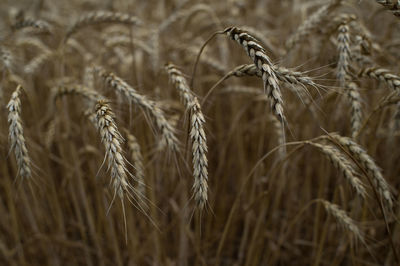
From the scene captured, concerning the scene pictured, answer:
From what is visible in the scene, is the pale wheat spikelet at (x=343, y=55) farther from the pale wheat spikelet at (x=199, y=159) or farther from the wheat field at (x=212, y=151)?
the pale wheat spikelet at (x=199, y=159)

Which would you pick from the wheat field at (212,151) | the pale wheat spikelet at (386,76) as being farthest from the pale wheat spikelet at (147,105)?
the pale wheat spikelet at (386,76)

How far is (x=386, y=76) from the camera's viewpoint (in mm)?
1305

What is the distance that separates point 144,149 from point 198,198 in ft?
3.02

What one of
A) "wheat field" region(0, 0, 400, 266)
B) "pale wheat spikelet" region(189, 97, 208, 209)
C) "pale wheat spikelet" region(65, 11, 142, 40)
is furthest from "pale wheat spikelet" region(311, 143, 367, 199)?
"pale wheat spikelet" region(65, 11, 142, 40)

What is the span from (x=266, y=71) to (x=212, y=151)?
5.24ft

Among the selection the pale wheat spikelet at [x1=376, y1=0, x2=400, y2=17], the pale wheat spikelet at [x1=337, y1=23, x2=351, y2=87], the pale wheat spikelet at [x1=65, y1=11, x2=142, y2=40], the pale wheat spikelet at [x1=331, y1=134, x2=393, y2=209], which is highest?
the pale wheat spikelet at [x1=65, y1=11, x2=142, y2=40]

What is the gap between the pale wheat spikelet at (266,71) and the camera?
3.14ft

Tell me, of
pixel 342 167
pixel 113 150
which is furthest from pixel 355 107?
pixel 113 150

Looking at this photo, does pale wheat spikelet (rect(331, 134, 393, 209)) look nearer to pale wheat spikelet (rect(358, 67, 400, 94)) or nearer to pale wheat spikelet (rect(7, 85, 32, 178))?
pale wheat spikelet (rect(358, 67, 400, 94))

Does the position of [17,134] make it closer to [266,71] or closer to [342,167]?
[266,71]

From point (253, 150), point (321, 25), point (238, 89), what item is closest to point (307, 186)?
point (253, 150)

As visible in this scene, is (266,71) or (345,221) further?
(345,221)

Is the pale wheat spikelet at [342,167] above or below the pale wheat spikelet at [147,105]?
below

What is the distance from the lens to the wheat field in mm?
1294
